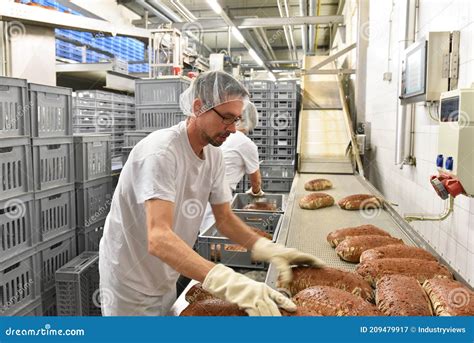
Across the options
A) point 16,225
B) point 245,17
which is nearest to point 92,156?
point 16,225

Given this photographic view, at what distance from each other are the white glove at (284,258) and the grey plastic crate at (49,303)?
196 centimetres

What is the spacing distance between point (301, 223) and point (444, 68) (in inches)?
54.2

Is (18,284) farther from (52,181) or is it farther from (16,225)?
(52,181)

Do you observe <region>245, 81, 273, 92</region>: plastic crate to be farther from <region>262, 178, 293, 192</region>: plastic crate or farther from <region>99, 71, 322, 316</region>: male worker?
<region>99, 71, 322, 316</region>: male worker

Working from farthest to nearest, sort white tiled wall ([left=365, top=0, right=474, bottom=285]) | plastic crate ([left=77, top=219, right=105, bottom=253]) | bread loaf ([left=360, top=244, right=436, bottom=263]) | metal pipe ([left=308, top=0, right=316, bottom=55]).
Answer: metal pipe ([left=308, top=0, right=316, bottom=55])
plastic crate ([left=77, top=219, right=105, bottom=253])
white tiled wall ([left=365, top=0, right=474, bottom=285])
bread loaf ([left=360, top=244, right=436, bottom=263])

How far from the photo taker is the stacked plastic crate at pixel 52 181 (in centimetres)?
271

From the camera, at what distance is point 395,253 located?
167 centimetres

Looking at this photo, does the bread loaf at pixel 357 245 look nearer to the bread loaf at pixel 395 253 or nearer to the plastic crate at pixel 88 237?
the bread loaf at pixel 395 253

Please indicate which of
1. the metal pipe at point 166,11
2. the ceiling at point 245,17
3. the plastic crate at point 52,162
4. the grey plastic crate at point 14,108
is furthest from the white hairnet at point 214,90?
the metal pipe at point 166,11

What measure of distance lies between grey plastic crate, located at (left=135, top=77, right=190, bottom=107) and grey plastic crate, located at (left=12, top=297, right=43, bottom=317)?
7.66ft

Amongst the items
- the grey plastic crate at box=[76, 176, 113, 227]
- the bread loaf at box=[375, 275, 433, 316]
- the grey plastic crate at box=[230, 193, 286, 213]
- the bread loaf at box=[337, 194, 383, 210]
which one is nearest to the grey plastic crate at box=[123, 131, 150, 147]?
Answer: the grey plastic crate at box=[76, 176, 113, 227]

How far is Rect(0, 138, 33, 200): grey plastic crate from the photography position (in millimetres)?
2402

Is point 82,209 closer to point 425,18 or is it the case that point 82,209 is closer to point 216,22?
point 425,18

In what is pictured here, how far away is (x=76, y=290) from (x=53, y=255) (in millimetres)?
348
